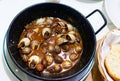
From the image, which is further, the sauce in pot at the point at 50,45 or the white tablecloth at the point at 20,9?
the white tablecloth at the point at 20,9

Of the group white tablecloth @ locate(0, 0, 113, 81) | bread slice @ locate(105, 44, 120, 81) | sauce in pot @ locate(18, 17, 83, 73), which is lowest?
bread slice @ locate(105, 44, 120, 81)

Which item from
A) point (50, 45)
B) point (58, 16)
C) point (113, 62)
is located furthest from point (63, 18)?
point (113, 62)

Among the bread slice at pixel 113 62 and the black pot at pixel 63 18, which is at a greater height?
the black pot at pixel 63 18

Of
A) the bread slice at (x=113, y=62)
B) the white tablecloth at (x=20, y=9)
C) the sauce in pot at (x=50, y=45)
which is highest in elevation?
the white tablecloth at (x=20, y=9)

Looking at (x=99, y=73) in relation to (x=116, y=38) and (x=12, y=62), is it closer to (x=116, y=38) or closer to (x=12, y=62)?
(x=116, y=38)

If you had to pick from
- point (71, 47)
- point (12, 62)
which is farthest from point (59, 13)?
point (12, 62)

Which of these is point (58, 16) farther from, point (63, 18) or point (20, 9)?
point (20, 9)
